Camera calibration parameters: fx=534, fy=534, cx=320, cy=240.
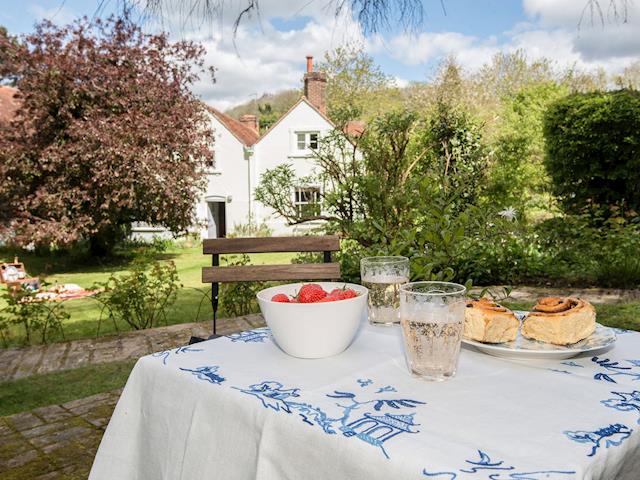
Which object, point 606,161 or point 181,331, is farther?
point 606,161

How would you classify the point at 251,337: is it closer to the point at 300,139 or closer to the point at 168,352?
the point at 168,352

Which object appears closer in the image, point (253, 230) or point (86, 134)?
point (86, 134)

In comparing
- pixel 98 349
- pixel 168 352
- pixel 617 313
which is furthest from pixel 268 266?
pixel 617 313

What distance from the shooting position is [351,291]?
1283 mm

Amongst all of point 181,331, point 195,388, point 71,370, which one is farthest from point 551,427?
point 181,331

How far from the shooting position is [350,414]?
91 cm

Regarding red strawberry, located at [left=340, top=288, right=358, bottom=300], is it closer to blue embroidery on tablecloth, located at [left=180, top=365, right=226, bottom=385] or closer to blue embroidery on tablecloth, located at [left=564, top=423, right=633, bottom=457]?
blue embroidery on tablecloth, located at [left=180, top=365, right=226, bottom=385]

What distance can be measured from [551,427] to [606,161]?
7.73 m

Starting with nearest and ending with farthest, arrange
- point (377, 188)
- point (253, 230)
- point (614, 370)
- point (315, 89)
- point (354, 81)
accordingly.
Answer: point (614, 370), point (377, 188), point (253, 230), point (315, 89), point (354, 81)

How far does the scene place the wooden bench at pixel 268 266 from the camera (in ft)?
6.98

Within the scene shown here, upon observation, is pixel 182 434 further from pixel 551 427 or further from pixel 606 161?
pixel 606 161

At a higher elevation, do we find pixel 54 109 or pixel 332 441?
pixel 54 109

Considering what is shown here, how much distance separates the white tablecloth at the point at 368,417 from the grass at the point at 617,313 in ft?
10.2

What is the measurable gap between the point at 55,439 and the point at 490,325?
220 cm
